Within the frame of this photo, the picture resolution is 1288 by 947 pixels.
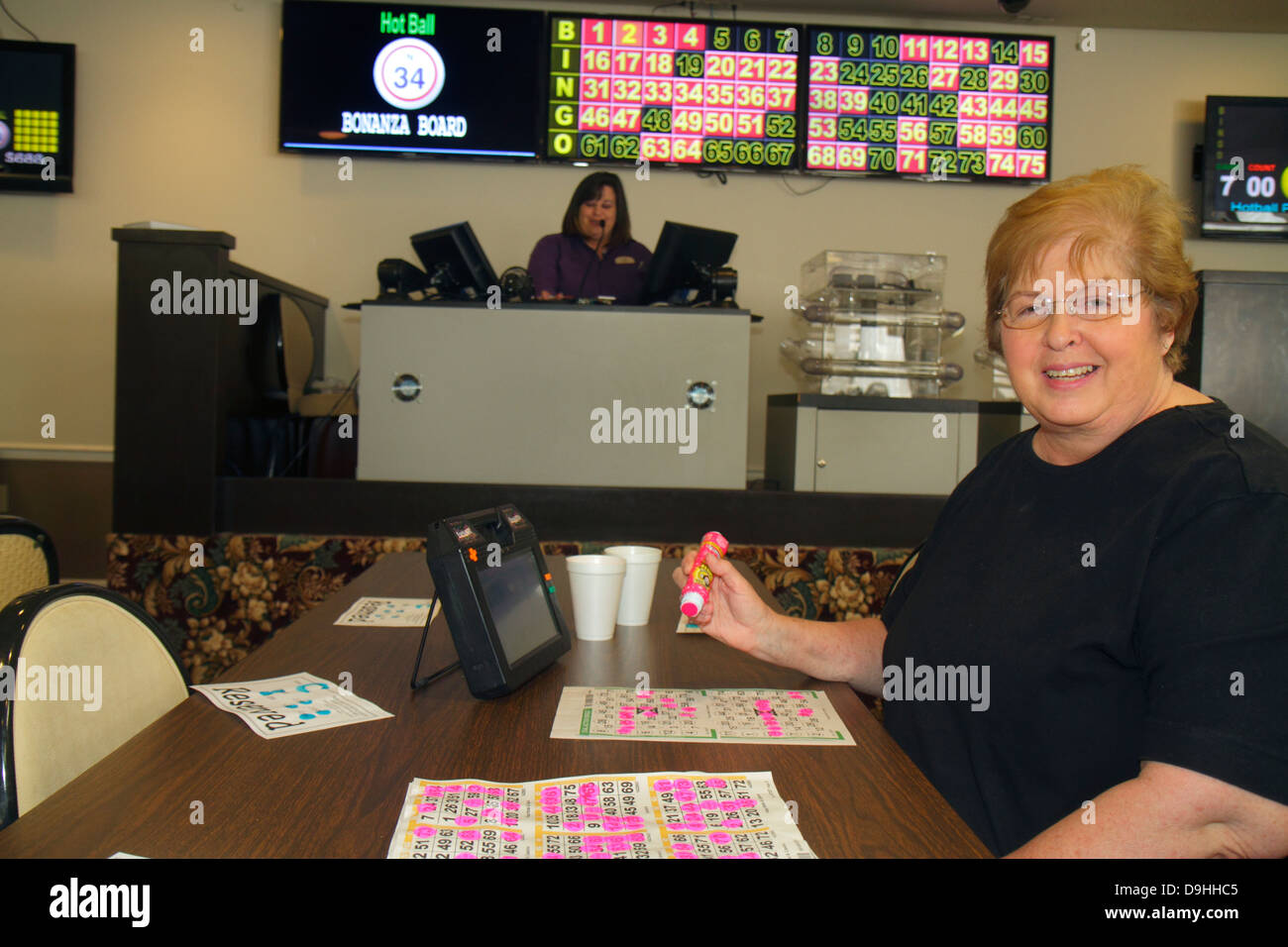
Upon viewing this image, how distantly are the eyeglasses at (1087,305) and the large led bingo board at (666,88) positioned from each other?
3392 mm

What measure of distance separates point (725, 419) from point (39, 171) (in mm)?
3486

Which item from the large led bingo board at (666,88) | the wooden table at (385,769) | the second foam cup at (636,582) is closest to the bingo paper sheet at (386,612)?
the wooden table at (385,769)

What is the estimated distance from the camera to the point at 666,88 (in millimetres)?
4203

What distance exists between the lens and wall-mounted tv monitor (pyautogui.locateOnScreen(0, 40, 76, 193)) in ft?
13.9

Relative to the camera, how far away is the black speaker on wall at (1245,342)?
5.93 ft

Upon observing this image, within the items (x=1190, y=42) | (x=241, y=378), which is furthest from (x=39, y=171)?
(x=1190, y=42)

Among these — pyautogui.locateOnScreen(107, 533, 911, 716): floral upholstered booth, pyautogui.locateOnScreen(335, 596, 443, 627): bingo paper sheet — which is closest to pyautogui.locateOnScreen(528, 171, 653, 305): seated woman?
pyautogui.locateOnScreen(107, 533, 911, 716): floral upholstered booth

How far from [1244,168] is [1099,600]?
4.34m

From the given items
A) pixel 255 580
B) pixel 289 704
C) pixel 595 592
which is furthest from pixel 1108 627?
pixel 255 580

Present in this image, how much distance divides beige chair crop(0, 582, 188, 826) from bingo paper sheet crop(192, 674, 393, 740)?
0.11 m

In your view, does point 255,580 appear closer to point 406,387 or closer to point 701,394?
point 406,387

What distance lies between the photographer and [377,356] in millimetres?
2713
